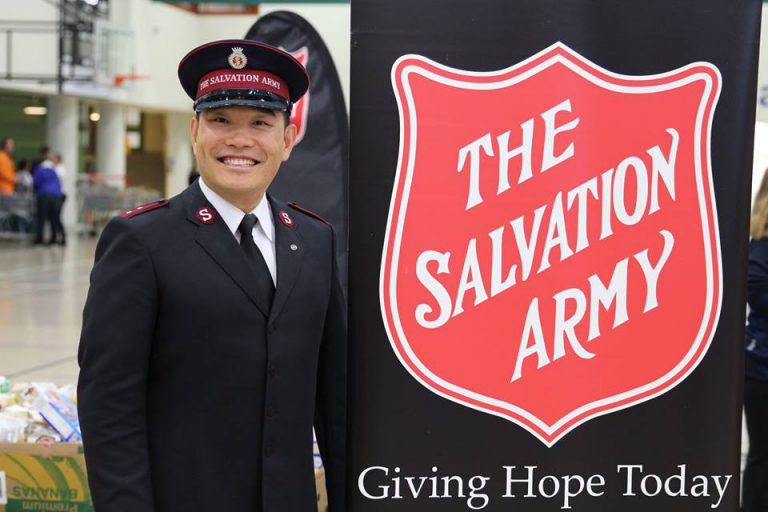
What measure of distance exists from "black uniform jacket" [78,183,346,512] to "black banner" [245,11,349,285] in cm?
165

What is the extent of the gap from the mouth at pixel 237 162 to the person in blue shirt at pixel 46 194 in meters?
15.5

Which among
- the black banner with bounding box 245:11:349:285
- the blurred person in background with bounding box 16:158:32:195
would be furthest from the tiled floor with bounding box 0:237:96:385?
the black banner with bounding box 245:11:349:285

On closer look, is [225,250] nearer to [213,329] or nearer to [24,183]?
[213,329]

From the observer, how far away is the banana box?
312cm

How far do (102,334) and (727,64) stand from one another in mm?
1159

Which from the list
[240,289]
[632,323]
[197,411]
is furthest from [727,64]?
[197,411]

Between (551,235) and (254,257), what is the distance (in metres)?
0.52

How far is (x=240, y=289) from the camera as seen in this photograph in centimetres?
176

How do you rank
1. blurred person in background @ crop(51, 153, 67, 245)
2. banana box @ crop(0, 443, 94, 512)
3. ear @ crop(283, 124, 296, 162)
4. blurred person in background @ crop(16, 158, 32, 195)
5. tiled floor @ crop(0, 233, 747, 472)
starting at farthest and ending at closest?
1. blurred person in background @ crop(16, 158, 32, 195)
2. blurred person in background @ crop(51, 153, 67, 245)
3. tiled floor @ crop(0, 233, 747, 472)
4. banana box @ crop(0, 443, 94, 512)
5. ear @ crop(283, 124, 296, 162)

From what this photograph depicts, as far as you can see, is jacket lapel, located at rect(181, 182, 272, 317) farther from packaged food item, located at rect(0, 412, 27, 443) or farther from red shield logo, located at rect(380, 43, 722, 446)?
packaged food item, located at rect(0, 412, 27, 443)

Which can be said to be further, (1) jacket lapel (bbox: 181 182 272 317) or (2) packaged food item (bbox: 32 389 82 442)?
(2) packaged food item (bbox: 32 389 82 442)

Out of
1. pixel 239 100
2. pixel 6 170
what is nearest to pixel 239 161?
pixel 239 100

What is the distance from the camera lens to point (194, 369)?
175 cm

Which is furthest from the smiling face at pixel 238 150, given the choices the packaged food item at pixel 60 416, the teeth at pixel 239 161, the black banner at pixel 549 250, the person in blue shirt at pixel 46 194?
the person in blue shirt at pixel 46 194
